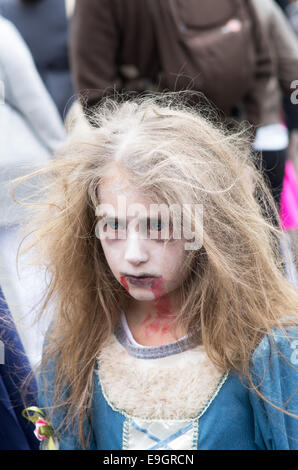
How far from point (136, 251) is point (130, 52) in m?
0.88

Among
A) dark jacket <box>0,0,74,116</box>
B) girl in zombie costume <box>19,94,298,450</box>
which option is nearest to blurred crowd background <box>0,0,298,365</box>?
girl in zombie costume <box>19,94,298,450</box>

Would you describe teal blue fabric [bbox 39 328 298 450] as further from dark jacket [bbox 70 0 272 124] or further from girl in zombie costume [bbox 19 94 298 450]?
dark jacket [bbox 70 0 272 124]

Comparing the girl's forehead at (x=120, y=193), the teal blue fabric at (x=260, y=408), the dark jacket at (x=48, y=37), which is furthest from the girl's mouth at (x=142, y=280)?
the dark jacket at (x=48, y=37)

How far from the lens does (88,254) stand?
1.23 m

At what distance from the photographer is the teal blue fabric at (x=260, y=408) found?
1.03m

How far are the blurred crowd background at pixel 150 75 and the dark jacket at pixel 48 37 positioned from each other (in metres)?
0.50

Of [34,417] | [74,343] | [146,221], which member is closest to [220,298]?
[146,221]

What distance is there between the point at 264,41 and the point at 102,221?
2.87ft

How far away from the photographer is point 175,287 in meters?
1.09

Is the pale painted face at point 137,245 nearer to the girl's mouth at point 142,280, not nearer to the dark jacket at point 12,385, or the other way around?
the girl's mouth at point 142,280

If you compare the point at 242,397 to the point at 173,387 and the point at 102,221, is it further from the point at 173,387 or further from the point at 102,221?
the point at 102,221

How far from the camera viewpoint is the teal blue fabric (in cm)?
103

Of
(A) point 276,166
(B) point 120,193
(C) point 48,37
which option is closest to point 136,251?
(B) point 120,193

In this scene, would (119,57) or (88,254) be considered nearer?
(88,254)
